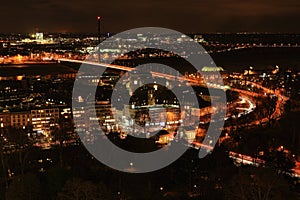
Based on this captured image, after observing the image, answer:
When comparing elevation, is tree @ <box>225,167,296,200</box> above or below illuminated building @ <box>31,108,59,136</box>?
below

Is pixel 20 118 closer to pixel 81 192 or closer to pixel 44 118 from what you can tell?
pixel 44 118

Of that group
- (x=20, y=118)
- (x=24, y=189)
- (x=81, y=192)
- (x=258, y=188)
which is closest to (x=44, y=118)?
(x=20, y=118)

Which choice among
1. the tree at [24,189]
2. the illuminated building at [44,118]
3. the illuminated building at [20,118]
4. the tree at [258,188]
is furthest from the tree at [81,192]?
the illuminated building at [20,118]

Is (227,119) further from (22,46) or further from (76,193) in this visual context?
(22,46)

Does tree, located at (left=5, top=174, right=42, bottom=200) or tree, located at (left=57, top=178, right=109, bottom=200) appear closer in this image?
tree, located at (left=57, top=178, right=109, bottom=200)

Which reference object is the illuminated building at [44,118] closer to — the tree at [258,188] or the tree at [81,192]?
the tree at [81,192]

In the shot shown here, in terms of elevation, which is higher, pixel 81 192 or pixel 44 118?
pixel 44 118

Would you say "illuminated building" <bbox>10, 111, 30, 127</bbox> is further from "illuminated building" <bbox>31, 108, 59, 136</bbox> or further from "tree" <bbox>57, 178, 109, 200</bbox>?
"tree" <bbox>57, 178, 109, 200</bbox>

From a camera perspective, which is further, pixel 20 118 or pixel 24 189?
pixel 20 118

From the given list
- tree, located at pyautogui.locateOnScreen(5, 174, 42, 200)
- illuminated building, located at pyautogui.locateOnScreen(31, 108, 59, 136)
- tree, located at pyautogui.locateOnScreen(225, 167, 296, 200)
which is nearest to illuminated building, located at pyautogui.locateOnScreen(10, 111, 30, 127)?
illuminated building, located at pyautogui.locateOnScreen(31, 108, 59, 136)

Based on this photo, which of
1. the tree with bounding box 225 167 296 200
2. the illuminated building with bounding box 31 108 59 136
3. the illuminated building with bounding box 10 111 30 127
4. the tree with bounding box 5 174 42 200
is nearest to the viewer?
the tree with bounding box 225 167 296 200

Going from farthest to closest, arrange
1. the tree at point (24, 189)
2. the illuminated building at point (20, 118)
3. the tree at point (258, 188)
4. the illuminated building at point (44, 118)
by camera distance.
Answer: the illuminated building at point (20, 118), the illuminated building at point (44, 118), the tree at point (24, 189), the tree at point (258, 188)

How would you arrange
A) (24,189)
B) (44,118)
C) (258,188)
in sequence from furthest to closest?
(44,118) → (24,189) → (258,188)

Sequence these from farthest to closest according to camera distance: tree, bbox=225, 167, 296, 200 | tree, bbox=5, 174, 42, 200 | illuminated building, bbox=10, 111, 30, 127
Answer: illuminated building, bbox=10, 111, 30, 127 → tree, bbox=5, 174, 42, 200 → tree, bbox=225, 167, 296, 200
